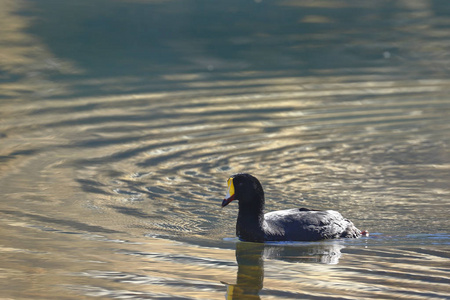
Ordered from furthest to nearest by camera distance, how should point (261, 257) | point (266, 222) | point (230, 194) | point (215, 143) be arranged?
point (215, 143) → point (266, 222) → point (230, 194) → point (261, 257)

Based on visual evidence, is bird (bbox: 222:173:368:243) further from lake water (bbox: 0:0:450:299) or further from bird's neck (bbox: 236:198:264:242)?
lake water (bbox: 0:0:450:299)

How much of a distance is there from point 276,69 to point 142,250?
11.2 m

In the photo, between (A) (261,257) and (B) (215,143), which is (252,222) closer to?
(A) (261,257)

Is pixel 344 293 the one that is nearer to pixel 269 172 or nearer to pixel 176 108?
pixel 269 172

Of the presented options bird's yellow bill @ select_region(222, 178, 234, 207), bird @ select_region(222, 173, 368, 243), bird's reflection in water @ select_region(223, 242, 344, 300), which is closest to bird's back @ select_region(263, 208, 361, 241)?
bird @ select_region(222, 173, 368, 243)

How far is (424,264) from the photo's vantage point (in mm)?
8477

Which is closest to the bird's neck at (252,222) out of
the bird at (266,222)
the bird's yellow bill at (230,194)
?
the bird at (266,222)

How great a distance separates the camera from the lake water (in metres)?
8.15

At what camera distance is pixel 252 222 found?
9.50 m

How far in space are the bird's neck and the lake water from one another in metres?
0.16

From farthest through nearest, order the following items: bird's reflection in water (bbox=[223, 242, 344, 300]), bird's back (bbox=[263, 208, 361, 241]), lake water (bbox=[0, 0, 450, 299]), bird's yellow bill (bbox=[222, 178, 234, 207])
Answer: bird's back (bbox=[263, 208, 361, 241]) < bird's yellow bill (bbox=[222, 178, 234, 207]) < lake water (bbox=[0, 0, 450, 299]) < bird's reflection in water (bbox=[223, 242, 344, 300])

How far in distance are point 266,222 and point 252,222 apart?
8.5 inches

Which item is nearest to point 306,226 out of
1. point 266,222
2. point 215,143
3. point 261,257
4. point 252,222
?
point 266,222

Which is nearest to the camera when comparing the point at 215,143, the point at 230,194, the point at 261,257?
the point at 261,257
